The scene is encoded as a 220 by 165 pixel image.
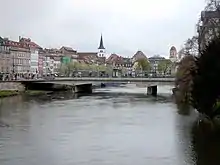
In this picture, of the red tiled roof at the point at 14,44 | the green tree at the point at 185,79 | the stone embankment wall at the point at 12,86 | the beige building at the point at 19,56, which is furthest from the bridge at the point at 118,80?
the red tiled roof at the point at 14,44

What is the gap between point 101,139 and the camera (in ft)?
96.2

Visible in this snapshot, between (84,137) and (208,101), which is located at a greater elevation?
(208,101)

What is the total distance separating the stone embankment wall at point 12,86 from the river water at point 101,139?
3414cm

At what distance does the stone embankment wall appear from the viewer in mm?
79375

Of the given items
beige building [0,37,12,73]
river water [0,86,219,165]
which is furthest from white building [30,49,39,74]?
river water [0,86,219,165]

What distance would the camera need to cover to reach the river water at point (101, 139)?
2353cm

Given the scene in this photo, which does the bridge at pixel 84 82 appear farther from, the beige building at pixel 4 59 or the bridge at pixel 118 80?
the beige building at pixel 4 59

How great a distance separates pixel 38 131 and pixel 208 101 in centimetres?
1076

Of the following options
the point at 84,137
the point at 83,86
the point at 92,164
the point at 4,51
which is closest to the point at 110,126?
the point at 84,137

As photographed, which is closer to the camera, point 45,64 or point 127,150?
point 127,150

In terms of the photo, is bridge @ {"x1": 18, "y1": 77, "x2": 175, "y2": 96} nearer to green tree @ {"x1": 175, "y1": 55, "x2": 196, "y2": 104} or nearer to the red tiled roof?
green tree @ {"x1": 175, "y1": 55, "x2": 196, "y2": 104}

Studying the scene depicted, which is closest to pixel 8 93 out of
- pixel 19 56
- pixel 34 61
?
pixel 19 56

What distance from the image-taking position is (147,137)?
29.9 metres

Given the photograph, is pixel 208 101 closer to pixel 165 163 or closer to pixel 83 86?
pixel 165 163
